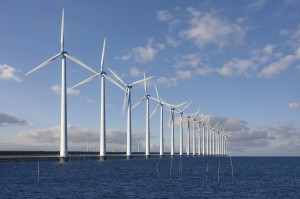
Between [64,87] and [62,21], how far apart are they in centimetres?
2818

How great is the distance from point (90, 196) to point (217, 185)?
3293 cm

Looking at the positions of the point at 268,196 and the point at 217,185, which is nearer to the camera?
the point at 268,196

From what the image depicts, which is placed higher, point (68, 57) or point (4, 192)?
point (68, 57)

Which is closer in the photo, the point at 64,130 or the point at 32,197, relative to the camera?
the point at 32,197

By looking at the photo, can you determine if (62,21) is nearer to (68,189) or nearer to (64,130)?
(64,130)

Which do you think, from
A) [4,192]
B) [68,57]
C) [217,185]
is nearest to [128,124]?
[68,57]

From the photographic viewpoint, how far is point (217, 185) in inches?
3617

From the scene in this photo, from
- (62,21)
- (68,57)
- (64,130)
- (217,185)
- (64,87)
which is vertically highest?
(62,21)

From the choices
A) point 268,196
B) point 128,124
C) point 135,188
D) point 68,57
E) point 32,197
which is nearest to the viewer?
point 32,197

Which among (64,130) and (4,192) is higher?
(64,130)

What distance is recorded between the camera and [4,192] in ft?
248

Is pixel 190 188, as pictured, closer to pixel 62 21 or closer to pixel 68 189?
pixel 68 189

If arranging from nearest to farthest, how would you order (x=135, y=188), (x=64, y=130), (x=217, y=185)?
(x=135, y=188)
(x=217, y=185)
(x=64, y=130)

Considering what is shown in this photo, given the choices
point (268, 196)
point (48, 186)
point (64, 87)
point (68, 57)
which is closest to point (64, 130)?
point (64, 87)
